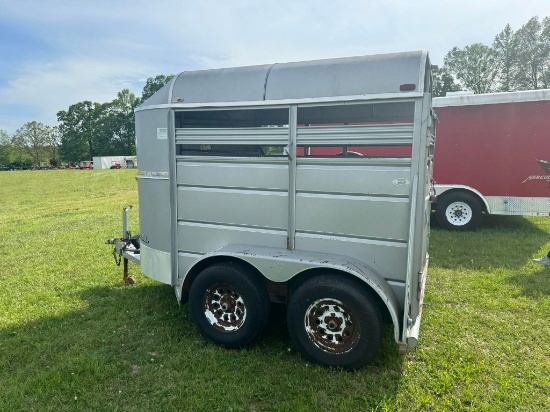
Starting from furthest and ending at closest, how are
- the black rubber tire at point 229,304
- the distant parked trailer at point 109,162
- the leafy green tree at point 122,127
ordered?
the leafy green tree at point 122,127 → the distant parked trailer at point 109,162 → the black rubber tire at point 229,304

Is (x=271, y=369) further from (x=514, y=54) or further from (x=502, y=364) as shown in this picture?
(x=514, y=54)

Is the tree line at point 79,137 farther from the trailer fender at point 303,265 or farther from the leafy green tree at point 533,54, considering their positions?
the trailer fender at point 303,265

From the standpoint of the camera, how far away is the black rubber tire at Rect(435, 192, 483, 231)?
859 centimetres

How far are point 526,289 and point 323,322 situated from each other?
3510 millimetres

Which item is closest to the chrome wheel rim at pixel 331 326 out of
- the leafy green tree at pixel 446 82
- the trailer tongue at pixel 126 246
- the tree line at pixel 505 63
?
the trailer tongue at pixel 126 246

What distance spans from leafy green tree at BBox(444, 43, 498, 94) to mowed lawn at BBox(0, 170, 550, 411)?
59457 mm

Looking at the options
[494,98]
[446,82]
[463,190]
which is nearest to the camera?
[494,98]

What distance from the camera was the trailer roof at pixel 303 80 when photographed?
307cm

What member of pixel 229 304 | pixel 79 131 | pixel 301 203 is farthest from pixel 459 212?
pixel 79 131

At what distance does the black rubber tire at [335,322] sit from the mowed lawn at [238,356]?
16 centimetres

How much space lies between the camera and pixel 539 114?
26.0 ft

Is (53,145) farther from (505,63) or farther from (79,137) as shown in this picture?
(505,63)

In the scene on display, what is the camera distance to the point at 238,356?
3.58 metres

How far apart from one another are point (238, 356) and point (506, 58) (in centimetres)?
6316
